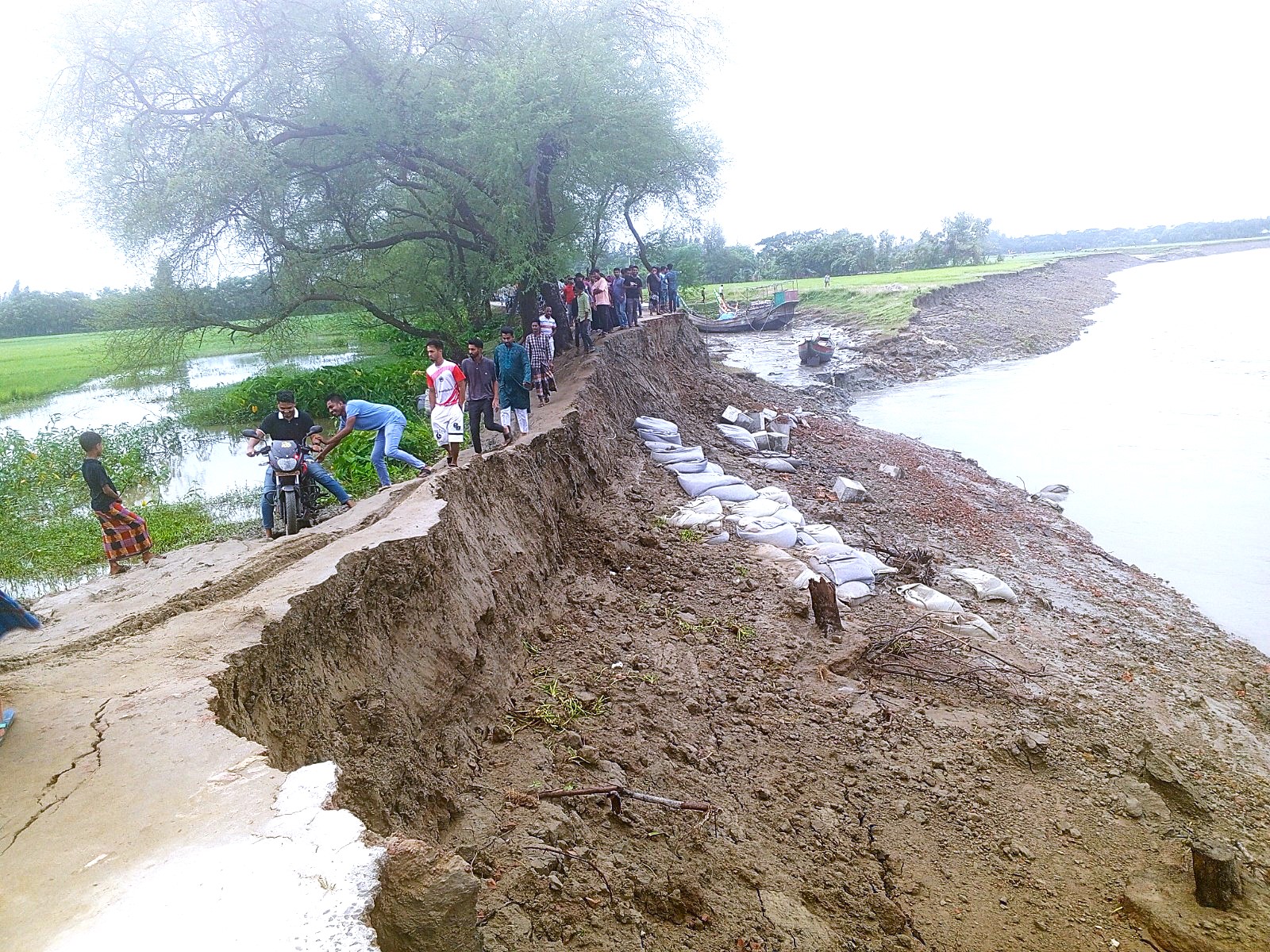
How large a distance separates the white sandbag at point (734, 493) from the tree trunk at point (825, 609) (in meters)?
2.91

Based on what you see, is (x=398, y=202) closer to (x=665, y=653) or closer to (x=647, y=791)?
(x=665, y=653)

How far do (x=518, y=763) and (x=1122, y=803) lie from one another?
3793 millimetres

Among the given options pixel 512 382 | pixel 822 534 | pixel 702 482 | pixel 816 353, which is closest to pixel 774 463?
pixel 702 482

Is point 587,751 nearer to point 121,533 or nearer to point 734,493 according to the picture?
point 734,493

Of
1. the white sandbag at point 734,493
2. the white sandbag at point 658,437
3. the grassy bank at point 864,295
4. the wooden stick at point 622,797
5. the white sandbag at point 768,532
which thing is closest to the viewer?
the wooden stick at point 622,797

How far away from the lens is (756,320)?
109 ft

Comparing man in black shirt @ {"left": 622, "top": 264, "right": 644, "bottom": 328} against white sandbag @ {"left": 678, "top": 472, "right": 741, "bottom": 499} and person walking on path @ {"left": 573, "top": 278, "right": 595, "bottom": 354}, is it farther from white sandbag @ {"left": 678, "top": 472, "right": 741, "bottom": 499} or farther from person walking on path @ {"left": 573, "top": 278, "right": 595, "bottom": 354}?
white sandbag @ {"left": 678, "top": 472, "right": 741, "bottom": 499}

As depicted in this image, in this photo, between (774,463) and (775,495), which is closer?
(775,495)

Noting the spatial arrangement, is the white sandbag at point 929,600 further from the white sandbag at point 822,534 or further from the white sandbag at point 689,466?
the white sandbag at point 689,466

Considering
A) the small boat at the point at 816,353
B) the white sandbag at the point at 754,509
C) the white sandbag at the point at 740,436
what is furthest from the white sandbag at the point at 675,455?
the small boat at the point at 816,353

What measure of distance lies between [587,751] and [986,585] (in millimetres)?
5512

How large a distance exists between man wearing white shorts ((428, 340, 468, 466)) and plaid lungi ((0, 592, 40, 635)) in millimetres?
4273

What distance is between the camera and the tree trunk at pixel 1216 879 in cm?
386

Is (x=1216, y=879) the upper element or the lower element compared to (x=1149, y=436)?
upper
